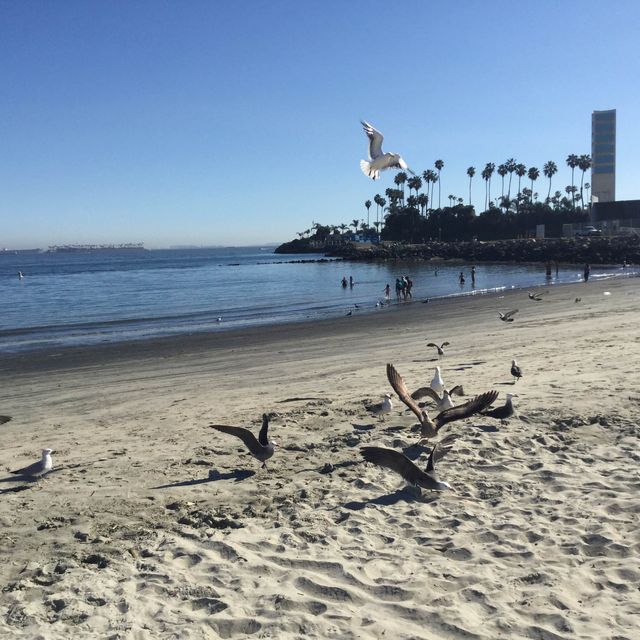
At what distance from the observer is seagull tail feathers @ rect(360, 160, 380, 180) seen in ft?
Result: 42.8

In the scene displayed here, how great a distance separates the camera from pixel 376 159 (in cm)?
1323

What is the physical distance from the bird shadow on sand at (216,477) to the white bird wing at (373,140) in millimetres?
8571

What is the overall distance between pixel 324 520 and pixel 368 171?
355 inches

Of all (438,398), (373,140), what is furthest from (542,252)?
(438,398)

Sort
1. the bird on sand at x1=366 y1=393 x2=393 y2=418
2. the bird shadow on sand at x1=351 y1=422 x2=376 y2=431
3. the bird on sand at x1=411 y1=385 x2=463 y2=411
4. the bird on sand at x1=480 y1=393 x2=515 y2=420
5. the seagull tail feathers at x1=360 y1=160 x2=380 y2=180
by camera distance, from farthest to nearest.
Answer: the seagull tail feathers at x1=360 y1=160 x2=380 y2=180, the bird on sand at x1=366 y1=393 x2=393 y2=418, the bird on sand at x1=411 y1=385 x2=463 y2=411, the bird shadow on sand at x1=351 y1=422 x2=376 y2=431, the bird on sand at x1=480 y1=393 x2=515 y2=420

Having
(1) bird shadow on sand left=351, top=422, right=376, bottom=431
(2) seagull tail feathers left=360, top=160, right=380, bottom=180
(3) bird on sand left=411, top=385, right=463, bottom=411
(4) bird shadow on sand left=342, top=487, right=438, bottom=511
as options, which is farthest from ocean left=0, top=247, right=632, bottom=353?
(4) bird shadow on sand left=342, top=487, right=438, bottom=511

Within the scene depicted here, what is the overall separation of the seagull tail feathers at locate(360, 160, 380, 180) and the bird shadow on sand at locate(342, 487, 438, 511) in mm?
8404

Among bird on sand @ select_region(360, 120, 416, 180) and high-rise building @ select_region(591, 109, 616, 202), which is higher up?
high-rise building @ select_region(591, 109, 616, 202)

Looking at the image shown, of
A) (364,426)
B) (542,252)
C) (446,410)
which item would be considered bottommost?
(364,426)

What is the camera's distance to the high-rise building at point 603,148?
106m

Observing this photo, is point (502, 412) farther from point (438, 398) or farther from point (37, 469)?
point (37, 469)

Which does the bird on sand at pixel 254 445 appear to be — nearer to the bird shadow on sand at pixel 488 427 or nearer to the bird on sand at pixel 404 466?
the bird on sand at pixel 404 466

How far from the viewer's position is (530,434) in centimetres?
734

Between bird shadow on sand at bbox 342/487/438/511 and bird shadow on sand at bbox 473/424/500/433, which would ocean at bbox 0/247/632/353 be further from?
bird shadow on sand at bbox 342/487/438/511
